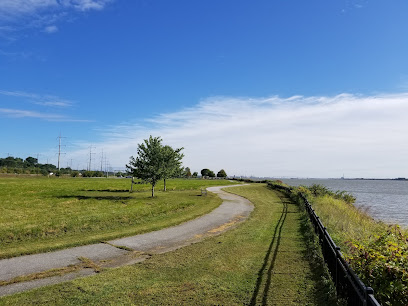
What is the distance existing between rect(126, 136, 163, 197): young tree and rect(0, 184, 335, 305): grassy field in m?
17.5

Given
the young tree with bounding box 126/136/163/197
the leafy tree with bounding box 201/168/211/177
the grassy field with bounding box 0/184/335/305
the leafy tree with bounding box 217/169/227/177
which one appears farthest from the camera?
the leafy tree with bounding box 201/168/211/177

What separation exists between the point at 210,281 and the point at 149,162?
21.6 metres

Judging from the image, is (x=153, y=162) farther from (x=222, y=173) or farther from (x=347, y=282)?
(x=222, y=173)

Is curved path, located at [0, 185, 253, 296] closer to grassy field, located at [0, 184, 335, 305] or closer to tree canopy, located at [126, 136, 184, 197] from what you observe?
grassy field, located at [0, 184, 335, 305]

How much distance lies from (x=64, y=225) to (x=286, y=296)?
35.8ft

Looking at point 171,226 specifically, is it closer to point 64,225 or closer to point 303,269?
point 64,225

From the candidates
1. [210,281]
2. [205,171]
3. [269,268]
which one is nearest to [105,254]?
[210,281]

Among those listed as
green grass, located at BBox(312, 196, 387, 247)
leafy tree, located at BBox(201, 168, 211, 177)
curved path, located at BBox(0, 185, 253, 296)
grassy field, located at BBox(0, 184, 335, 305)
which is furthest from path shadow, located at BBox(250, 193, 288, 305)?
leafy tree, located at BBox(201, 168, 211, 177)

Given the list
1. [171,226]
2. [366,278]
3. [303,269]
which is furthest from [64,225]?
[366,278]

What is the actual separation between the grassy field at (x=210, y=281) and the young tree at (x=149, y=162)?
1751 cm

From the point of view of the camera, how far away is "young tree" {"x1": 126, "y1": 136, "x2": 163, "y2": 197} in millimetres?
27950

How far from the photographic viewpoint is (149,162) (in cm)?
2817

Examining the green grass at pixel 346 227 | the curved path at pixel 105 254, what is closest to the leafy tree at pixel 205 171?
the green grass at pixel 346 227

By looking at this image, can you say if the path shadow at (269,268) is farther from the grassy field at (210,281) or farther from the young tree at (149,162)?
the young tree at (149,162)
